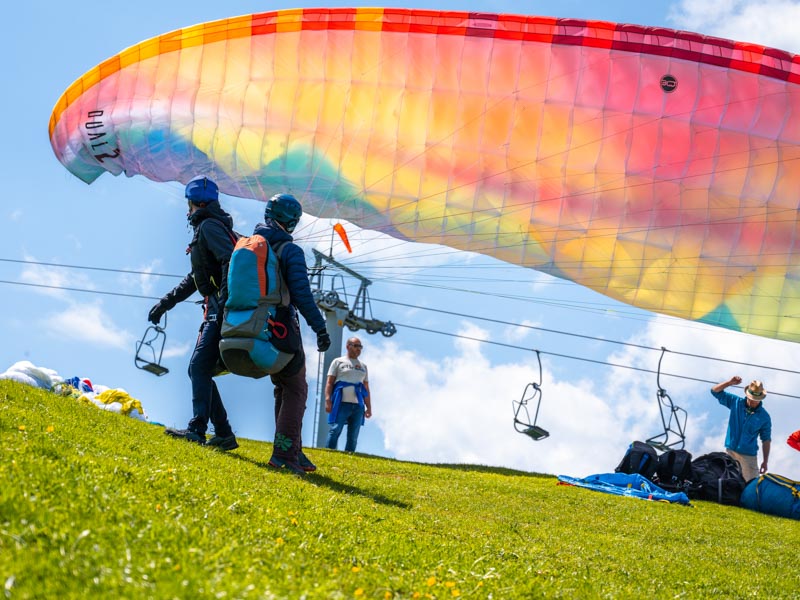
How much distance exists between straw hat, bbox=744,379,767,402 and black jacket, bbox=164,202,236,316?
791 centimetres

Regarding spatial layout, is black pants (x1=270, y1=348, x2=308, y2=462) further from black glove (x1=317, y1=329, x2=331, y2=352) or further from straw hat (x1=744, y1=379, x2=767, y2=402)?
straw hat (x1=744, y1=379, x2=767, y2=402)

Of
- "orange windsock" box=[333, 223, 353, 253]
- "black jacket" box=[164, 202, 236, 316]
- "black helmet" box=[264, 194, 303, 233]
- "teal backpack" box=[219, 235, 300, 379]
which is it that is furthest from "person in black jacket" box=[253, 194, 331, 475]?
"orange windsock" box=[333, 223, 353, 253]

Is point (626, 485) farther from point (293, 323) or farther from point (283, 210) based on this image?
point (283, 210)

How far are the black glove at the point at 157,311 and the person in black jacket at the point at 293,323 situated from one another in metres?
1.51

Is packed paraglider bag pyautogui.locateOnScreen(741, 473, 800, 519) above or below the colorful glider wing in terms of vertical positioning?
below

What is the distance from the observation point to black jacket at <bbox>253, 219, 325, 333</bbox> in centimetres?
609

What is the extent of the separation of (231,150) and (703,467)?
783 cm

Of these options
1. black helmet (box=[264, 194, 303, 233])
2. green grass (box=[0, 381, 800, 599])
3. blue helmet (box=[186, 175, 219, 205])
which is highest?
blue helmet (box=[186, 175, 219, 205])

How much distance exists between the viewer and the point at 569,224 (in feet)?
37.3

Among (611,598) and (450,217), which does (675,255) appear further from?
(611,598)

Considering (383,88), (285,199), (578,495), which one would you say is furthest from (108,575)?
(383,88)

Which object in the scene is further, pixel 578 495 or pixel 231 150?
pixel 231 150

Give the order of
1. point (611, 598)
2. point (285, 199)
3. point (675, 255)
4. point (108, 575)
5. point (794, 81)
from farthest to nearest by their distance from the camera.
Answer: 1. point (675, 255)
2. point (794, 81)
3. point (285, 199)
4. point (611, 598)
5. point (108, 575)

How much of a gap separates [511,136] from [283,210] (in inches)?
208
